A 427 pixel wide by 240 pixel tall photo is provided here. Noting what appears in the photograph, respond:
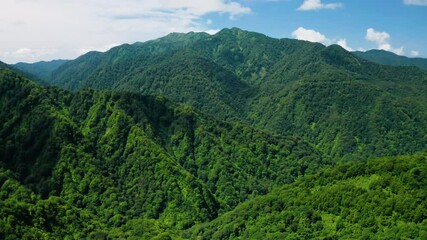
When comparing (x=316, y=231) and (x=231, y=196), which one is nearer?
(x=316, y=231)

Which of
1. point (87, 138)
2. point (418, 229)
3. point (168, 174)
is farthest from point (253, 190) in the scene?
point (418, 229)

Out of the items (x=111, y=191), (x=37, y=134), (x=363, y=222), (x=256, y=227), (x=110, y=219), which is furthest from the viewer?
(x=37, y=134)

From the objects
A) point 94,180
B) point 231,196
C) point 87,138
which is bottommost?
point 231,196

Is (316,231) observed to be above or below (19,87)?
below

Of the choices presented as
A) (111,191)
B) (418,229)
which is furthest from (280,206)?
(111,191)

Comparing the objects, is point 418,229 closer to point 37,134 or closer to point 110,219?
point 110,219

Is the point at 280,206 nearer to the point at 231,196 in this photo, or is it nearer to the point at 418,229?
the point at 418,229

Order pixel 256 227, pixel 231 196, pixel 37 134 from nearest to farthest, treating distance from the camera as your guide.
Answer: pixel 256 227
pixel 37 134
pixel 231 196
